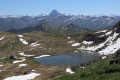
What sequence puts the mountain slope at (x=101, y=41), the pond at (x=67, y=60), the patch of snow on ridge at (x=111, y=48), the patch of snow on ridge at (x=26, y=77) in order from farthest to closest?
the mountain slope at (x=101, y=41), the patch of snow on ridge at (x=111, y=48), the pond at (x=67, y=60), the patch of snow on ridge at (x=26, y=77)

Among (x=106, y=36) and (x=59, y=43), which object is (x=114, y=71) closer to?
(x=106, y=36)

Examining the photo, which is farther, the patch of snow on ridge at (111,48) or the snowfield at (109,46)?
the snowfield at (109,46)

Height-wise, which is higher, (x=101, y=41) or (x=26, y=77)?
(x=26, y=77)

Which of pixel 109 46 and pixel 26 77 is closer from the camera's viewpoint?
pixel 26 77

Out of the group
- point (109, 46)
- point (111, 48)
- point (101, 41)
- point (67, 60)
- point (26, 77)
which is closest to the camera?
point (26, 77)

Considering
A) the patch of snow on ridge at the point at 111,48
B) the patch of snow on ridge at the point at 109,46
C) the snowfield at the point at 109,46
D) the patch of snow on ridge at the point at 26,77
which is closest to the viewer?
the patch of snow on ridge at the point at 26,77

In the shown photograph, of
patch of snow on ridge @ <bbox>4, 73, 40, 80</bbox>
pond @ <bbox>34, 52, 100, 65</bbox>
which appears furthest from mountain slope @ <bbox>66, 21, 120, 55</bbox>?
patch of snow on ridge @ <bbox>4, 73, 40, 80</bbox>

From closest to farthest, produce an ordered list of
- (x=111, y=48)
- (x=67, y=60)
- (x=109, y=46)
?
(x=67, y=60), (x=111, y=48), (x=109, y=46)

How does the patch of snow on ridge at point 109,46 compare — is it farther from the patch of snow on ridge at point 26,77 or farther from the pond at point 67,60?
the patch of snow on ridge at point 26,77

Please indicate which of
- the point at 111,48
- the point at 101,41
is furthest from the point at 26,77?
the point at 101,41

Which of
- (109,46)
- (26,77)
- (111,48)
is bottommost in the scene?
(111,48)

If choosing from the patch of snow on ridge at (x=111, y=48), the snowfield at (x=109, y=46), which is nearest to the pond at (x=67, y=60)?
the patch of snow on ridge at (x=111, y=48)

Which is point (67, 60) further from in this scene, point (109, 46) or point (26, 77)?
point (26, 77)
